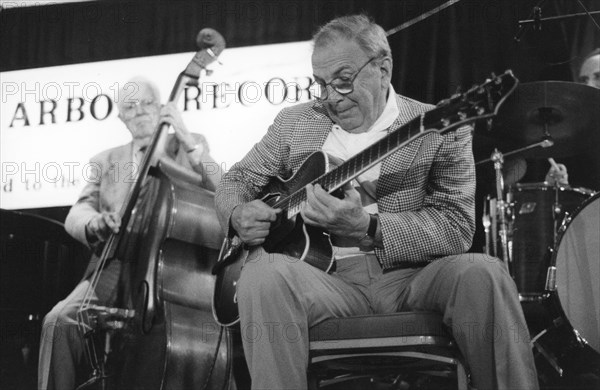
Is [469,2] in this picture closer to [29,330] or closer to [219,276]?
[219,276]

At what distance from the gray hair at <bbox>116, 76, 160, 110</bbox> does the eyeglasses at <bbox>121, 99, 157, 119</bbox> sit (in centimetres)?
3

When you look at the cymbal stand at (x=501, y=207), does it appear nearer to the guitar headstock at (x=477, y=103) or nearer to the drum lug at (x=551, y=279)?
the drum lug at (x=551, y=279)

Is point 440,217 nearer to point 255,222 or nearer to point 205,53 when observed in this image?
point 255,222

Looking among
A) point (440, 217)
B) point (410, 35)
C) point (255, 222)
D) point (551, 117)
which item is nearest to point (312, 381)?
point (255, 222)

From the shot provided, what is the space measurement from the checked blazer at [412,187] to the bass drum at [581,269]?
0.96m

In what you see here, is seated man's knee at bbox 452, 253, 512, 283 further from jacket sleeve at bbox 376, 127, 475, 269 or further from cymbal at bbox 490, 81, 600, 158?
cymbal at bbox 490, 81, 600, 158

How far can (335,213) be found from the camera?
6.72 ft

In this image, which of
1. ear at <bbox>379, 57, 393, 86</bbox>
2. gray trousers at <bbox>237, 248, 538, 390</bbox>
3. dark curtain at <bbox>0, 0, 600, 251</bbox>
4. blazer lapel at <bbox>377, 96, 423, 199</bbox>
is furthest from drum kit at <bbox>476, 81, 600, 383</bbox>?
gray trousers at <bbox>237, 248, 538, 390</bbox>

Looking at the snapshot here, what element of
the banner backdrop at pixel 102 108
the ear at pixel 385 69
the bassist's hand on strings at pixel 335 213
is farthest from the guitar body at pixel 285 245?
the banner backdrop at pixel 102 108

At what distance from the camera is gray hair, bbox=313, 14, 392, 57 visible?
2504 mm

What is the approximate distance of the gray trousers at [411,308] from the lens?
1806mm

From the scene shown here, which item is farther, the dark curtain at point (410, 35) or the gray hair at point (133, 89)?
the gray hair at point (133, 89)

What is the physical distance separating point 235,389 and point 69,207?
154 cm

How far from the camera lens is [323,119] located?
2.56 m
